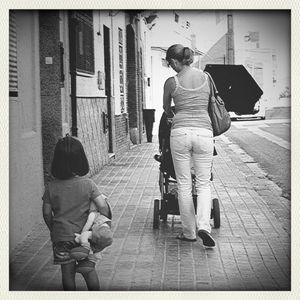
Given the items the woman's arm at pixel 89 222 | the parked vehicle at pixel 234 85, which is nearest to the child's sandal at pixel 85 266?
the woman's arm at pixel 89 222

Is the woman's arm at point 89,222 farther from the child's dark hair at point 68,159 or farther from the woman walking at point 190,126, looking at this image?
the woman walking at point 190,126

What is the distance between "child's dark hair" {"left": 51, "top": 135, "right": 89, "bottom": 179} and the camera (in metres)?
5.19

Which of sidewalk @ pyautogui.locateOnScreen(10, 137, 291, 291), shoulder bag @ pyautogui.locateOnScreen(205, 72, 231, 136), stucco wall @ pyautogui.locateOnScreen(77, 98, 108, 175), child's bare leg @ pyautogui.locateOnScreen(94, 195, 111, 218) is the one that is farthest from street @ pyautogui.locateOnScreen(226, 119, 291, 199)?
child's bare leg @ pyautogui.locateOnScreen(94, 195, 111, 218)

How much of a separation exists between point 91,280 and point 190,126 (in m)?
1.95

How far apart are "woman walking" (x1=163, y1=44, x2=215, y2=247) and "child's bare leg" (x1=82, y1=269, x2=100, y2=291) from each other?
168 cm

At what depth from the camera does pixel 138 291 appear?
576cm

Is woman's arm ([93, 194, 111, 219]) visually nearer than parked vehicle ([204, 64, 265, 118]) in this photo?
Yes

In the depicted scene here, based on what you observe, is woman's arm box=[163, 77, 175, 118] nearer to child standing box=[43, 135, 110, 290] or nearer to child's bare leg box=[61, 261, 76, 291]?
child standing box=[43, 135, 110, 290]

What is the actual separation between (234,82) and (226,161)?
6103 mm

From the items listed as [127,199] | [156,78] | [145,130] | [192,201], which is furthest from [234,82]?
[145,130]

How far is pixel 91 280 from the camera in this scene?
17.5 feet

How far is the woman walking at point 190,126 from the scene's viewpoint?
680cm

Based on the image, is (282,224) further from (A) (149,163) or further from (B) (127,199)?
(A) (149,163)

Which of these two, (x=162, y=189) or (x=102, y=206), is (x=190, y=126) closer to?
(x=162, y=189)
